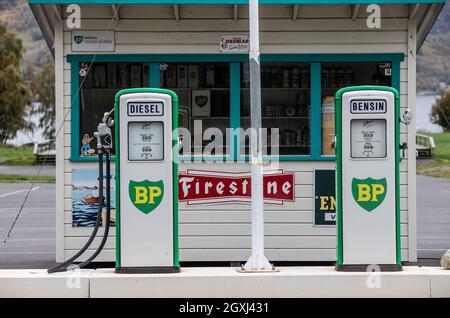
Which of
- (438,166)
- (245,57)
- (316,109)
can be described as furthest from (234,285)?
(438,166)

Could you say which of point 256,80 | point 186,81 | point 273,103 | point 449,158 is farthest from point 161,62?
point 449,158

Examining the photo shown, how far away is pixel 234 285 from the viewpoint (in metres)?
8.38

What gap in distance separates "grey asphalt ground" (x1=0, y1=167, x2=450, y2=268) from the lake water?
55.9 m

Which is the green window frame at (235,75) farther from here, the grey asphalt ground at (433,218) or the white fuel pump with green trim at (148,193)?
the grey asphalt ground at (433,218)

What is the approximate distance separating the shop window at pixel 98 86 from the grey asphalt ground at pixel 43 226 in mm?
1888

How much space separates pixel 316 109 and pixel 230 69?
1.17 metres

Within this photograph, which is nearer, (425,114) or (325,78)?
(325,78)

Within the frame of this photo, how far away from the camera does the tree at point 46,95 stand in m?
64.7

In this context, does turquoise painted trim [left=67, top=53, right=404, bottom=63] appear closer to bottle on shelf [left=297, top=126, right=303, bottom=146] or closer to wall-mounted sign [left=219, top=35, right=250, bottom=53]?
wall-mounted sign [left=219, top=35, right=250, bottom=53]

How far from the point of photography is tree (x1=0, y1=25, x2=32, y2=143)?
50469mm

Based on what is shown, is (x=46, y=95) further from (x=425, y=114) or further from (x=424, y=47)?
(x=424, y=47)

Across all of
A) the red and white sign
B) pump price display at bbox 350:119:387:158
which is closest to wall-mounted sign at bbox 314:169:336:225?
the red and white sign
